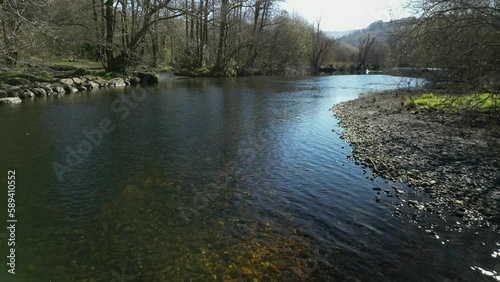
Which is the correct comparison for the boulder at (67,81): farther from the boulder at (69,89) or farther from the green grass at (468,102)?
the green grass at (468,102)

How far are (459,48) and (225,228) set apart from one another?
1150 centimetres

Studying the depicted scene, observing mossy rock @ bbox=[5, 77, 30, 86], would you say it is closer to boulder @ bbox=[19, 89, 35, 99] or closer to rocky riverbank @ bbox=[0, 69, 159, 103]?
rocky riverbank @ bbox=[0, 69, 159, 103]

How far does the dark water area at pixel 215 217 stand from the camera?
5.11 meters

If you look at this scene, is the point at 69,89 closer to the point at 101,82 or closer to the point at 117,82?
the point at 101,82

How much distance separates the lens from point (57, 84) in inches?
1026

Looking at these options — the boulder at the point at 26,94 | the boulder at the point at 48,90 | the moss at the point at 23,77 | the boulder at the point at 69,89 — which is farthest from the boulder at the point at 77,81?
the boulder at the point at 26,94

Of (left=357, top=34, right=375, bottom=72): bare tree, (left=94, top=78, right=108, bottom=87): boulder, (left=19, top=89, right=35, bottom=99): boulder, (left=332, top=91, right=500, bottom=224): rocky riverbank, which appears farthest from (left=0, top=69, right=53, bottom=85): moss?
(left=357, top=34, right=375, bottom=72): bare tree

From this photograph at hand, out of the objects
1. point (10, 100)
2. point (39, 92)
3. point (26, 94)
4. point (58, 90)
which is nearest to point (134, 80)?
point (58, 90)

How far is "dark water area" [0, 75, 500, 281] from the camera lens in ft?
16.8

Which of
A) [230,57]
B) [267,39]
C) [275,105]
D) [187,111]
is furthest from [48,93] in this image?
[267,39]

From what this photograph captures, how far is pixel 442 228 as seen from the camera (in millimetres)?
6418

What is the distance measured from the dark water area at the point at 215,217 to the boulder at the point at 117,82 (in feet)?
67.2

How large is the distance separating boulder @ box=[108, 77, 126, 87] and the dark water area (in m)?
20.5

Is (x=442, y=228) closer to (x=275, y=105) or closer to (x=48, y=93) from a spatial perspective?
(x=275, y=105)
